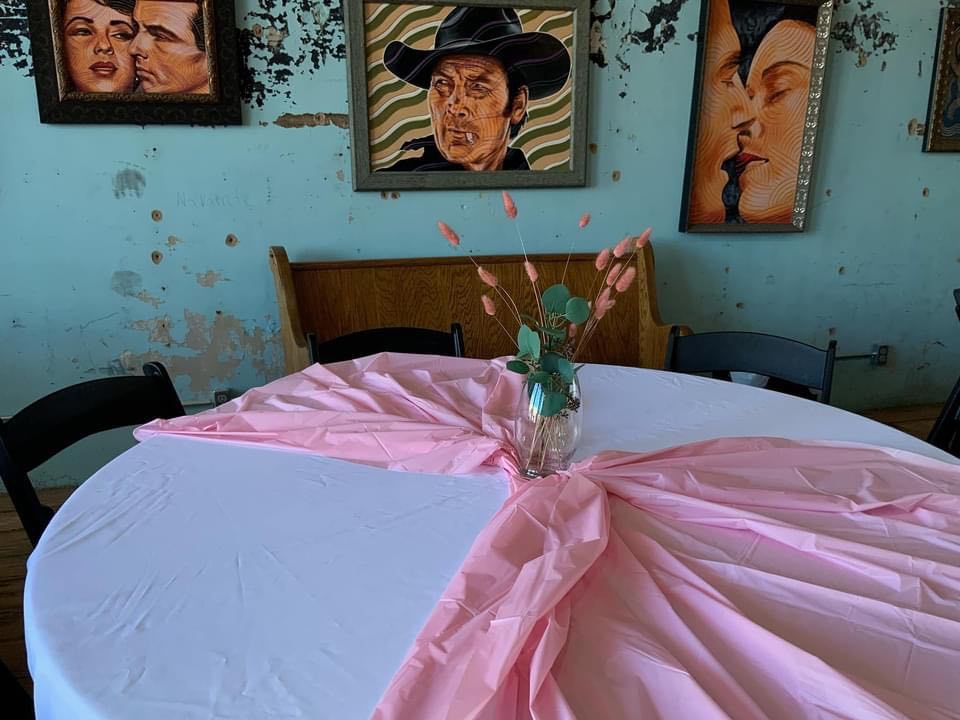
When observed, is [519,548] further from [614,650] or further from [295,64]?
[295,64]

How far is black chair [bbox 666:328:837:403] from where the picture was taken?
5.41 feet

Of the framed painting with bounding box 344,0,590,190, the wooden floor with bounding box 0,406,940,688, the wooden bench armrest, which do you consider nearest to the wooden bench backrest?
the wooden bench armrest

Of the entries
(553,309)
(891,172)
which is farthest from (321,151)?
(891,172)

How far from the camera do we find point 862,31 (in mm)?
2857

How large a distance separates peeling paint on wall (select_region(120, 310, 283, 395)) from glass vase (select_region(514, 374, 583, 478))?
169cm

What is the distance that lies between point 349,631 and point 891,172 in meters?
3.21

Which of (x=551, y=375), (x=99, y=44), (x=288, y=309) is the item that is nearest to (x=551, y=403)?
(x=551, y=375)

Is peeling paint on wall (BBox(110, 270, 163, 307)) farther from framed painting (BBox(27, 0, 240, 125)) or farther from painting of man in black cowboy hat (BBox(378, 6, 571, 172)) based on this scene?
painting of man in black cowboy hat (BBox(378, 6, 571, 172))

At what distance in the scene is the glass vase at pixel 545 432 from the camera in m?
1.12

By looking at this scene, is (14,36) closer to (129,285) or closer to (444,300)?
(129,285)

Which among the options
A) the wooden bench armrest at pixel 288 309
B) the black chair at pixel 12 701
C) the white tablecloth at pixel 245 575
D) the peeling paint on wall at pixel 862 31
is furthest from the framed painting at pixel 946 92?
the black chair at pixel 12 701

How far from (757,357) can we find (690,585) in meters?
1.10

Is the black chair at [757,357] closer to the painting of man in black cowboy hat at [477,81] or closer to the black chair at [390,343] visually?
the black chair at [390,343]

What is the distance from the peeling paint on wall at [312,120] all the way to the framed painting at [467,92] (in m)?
0.05
